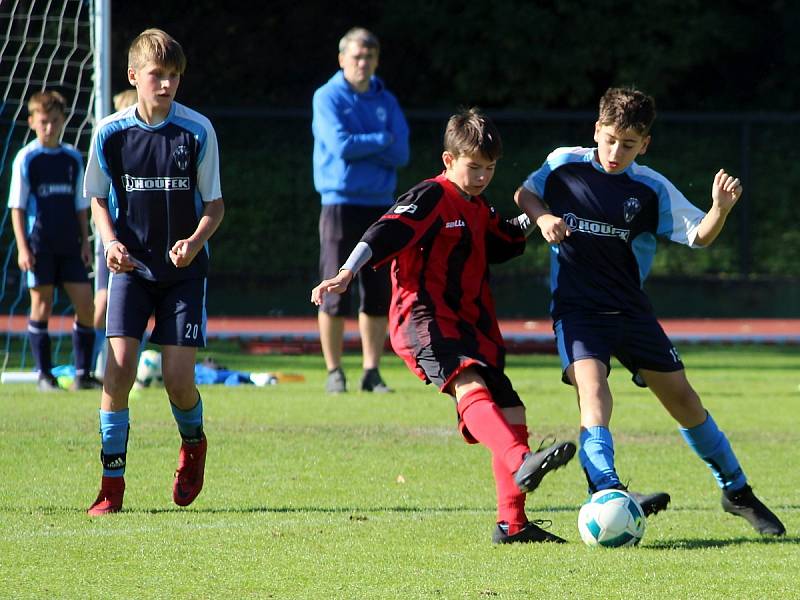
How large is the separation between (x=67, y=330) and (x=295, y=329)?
2.90 meters

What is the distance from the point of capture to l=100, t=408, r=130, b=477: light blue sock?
6.00 meters

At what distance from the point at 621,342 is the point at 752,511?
0.87 metres

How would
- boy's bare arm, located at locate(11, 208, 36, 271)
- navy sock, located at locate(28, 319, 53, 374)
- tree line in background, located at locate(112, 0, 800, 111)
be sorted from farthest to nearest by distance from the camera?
1. tree line in background, located at locate(112, 0, 800, 111)
2. navy sock, located at locate(28, 319, 53, 374)
3. boy's bare arm, located at locate(11, 208, 36, 271)

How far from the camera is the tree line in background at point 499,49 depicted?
2230cm

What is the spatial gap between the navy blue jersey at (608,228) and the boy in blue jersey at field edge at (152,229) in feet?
4.81

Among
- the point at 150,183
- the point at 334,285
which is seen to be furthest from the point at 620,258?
the point at 150,183

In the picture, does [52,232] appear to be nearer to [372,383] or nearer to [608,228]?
[372,383]

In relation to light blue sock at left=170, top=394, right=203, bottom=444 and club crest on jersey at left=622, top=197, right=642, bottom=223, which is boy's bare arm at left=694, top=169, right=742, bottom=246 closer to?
club crest on jersey at left=622, top=197, right=642, bottom=223

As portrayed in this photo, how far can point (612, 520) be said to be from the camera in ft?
17.3

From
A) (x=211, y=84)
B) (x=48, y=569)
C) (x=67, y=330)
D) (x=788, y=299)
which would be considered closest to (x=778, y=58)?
(x=788, y=299)

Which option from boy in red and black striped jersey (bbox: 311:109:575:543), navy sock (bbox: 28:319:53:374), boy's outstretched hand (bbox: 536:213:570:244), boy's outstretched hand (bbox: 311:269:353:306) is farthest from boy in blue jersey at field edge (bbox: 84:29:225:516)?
navy sock (bbox: 28:319:53:374)

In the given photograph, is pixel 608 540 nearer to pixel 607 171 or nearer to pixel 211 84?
pixel 607 171

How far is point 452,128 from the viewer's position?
5664 mm

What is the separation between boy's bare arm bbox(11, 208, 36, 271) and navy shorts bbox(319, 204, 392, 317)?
6.90ft
